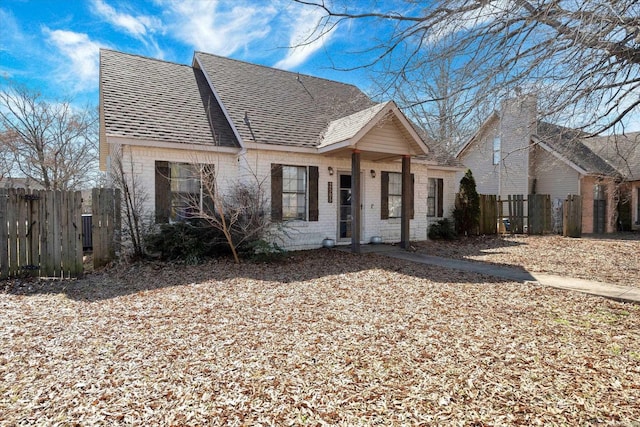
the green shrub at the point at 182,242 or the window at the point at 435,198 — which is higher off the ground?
the window at the point at 435,198

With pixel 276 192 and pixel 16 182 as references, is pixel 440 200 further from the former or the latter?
pixel 16 182

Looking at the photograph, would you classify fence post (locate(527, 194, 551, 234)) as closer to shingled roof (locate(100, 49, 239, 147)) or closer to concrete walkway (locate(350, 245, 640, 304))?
concrete walkway (locate(350, 245, 640, 304))

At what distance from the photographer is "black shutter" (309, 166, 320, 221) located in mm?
10539

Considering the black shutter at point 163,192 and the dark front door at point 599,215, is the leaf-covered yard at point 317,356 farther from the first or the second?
the dark front door at point 599,215

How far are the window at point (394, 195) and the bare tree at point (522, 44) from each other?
6.72 m

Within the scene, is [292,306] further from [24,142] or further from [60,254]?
[24,142]

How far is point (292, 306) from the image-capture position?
5191mm

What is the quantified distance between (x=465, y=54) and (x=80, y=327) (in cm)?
632

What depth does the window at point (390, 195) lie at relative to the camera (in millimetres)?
11911

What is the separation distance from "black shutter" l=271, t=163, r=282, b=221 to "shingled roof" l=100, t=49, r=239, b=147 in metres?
1.26

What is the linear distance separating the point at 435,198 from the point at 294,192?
6594 millimetres

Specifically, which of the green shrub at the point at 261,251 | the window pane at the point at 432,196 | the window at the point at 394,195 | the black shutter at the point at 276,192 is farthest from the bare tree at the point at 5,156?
the window pane at the point at 432,196

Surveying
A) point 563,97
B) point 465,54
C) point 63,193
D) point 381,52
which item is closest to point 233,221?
point 63,193

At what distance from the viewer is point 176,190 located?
929cm
